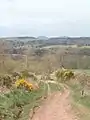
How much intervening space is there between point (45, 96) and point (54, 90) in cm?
261

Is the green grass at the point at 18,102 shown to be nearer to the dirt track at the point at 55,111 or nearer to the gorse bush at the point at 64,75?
the dirt track at the point at 55,111

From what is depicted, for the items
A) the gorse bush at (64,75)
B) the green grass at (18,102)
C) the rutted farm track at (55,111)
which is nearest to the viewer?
the rutted farm track at (55,111)

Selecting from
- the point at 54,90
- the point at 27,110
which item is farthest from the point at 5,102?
the point at 54,90

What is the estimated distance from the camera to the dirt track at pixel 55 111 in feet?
40.5

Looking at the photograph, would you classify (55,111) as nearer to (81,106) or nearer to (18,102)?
(81,106)

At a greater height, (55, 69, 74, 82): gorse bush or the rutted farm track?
the rutted farm track

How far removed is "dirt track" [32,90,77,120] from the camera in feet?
40.5

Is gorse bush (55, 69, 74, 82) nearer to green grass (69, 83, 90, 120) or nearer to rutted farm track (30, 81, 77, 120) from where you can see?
green grass (69, 83, 90, 120)

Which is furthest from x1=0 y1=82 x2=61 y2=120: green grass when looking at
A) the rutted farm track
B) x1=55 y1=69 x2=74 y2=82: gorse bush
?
x1=55 y1=69 x2=74 y2=82: gorse bush

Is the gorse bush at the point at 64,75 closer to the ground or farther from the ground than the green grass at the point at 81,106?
closer to the ground

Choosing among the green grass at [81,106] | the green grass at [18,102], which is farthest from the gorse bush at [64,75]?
the green grass at [81,106]

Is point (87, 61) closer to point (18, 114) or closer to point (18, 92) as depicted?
point (18, 92)

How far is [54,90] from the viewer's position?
21234 mm

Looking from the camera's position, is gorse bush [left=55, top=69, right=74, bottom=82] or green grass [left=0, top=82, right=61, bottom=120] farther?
gorse bush [left=55, top=69, right=74, bottom=82]
